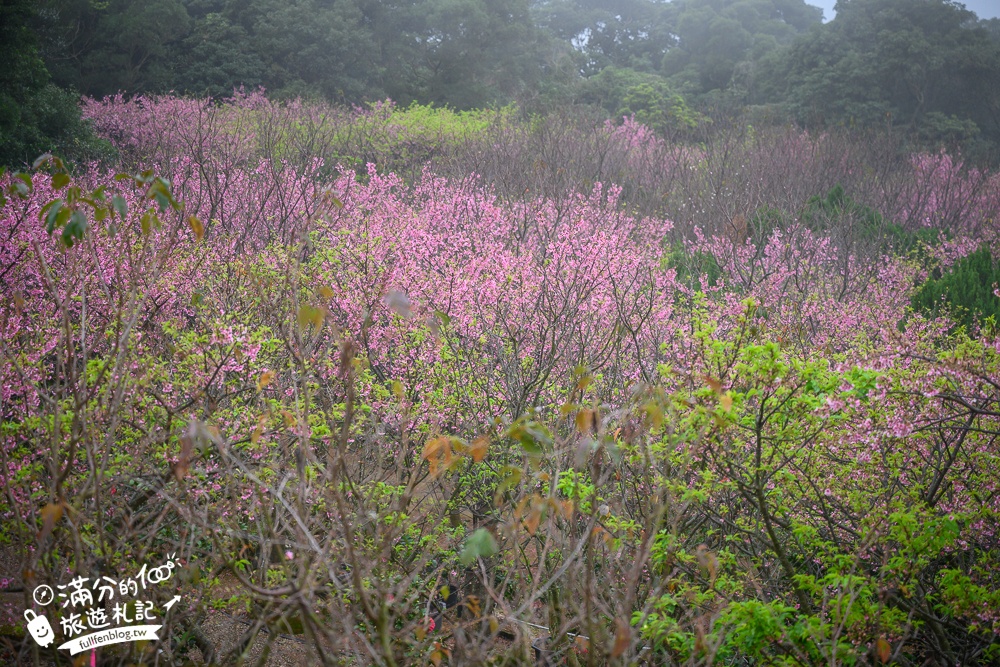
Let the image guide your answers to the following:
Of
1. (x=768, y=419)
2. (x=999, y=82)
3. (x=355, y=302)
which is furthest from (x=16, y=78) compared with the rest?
(x=999, y=82)

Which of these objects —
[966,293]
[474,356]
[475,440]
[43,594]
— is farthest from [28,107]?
[966,293]

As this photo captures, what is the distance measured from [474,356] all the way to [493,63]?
80.1ft

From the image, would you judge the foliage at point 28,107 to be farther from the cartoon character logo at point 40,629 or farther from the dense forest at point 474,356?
the cartoon character logo at point 40,629

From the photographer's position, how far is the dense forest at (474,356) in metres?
2.97

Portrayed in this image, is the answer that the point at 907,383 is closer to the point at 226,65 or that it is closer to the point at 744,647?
the point at 744,647

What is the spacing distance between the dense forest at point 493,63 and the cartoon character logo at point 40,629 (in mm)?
20915

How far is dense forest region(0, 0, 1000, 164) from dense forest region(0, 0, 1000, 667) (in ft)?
0.47

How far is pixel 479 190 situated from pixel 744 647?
10773mm

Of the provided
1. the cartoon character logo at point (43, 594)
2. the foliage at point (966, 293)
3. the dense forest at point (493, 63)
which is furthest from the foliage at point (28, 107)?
the foliage at point (966, 293)

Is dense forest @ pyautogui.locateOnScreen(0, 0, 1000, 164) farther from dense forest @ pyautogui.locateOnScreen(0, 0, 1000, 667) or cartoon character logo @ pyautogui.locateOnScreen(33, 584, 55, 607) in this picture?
cartoon character logo @ pyautogui.locateOnScreen(33, 584, 55, 607)

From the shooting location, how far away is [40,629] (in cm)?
271

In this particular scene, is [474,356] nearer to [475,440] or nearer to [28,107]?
[475,440]

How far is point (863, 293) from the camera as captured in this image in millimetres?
10102

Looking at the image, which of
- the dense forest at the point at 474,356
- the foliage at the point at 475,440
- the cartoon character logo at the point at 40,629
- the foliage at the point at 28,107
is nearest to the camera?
the cartoon character logo at the point at 40,629
